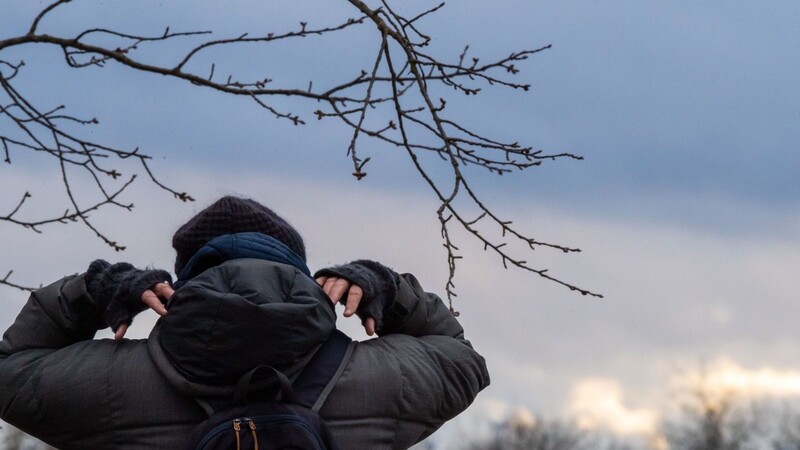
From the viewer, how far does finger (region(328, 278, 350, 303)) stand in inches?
104

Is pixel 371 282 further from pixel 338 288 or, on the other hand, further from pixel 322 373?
pixel 322 373

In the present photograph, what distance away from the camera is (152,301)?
2580 mm

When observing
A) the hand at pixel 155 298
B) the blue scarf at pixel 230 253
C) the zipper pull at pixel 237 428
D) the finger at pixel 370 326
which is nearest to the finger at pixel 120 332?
the hand at pixel 155 298

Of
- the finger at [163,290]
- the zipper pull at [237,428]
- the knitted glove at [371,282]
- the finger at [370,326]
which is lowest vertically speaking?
the zipper pull at [237,428]

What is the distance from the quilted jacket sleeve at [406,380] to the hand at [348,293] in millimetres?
39

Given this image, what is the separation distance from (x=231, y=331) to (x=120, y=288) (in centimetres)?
30

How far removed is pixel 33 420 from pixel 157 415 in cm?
25

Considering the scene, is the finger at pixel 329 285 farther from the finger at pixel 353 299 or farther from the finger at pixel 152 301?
the finger at pixel 152 301

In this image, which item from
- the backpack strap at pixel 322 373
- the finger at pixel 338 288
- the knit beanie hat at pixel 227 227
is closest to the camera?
the backpack strap at pixel 322 373

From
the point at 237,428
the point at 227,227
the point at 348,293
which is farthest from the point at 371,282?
the point at 237,428

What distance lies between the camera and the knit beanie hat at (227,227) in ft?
9.53

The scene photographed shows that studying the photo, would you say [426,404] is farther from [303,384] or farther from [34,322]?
[34,322]

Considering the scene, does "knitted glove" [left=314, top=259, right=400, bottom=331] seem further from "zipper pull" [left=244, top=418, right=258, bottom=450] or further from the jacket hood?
"zipper pull" [left=244, top=418, right=258, bottom=450]

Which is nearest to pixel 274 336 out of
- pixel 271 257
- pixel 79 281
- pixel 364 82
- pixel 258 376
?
pixel 258 376
